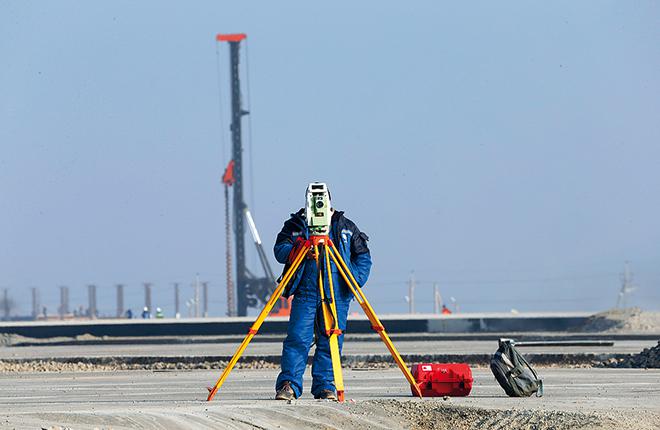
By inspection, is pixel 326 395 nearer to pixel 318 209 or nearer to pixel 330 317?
pixel 330 317

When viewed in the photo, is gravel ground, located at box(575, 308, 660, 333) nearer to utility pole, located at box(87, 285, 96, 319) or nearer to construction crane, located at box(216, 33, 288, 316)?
construction crane, located at box(216, 33, 288, 316)

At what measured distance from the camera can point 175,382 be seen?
20.5m

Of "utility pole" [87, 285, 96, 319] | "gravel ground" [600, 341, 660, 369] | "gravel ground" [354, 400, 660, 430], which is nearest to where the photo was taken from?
"gravel ground" [354, 400, 660, 430]

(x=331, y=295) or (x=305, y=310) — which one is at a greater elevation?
(x=331, y=295)

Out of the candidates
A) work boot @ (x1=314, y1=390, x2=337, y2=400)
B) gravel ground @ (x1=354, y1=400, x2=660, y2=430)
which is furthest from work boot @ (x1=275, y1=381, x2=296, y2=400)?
gravel ground @ (x1=354, y1=400, x2=660, y2=430)

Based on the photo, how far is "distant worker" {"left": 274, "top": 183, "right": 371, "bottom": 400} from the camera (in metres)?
15.4

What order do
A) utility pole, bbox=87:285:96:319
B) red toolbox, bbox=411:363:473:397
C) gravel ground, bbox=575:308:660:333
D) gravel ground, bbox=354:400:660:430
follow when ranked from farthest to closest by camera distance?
utility pole, bbox=87:285:96:319
gravel ground, bbox=575:308:660:333
red toolbox, bbox=411:363:473:397
gravel ground, bbox=354:400:660:430

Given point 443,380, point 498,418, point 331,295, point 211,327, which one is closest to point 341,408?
point 498,418

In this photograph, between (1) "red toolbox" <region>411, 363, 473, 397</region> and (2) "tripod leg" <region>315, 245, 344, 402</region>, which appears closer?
(2) "tripod leg" <region>315, 245, 344, 402</region>

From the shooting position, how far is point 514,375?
53.6 feet

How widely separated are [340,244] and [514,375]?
8.22ft

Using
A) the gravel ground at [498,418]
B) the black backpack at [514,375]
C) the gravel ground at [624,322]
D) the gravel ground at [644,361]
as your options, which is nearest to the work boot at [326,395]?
the gravel ground at [498,418]

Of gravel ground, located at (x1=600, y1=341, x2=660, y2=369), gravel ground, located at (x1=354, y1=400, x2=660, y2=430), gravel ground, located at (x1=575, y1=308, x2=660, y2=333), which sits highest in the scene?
gravel ground, located at (x1=354, y1=400, x2=660, y2=430)

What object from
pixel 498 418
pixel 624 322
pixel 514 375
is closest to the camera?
pixel 498 418
